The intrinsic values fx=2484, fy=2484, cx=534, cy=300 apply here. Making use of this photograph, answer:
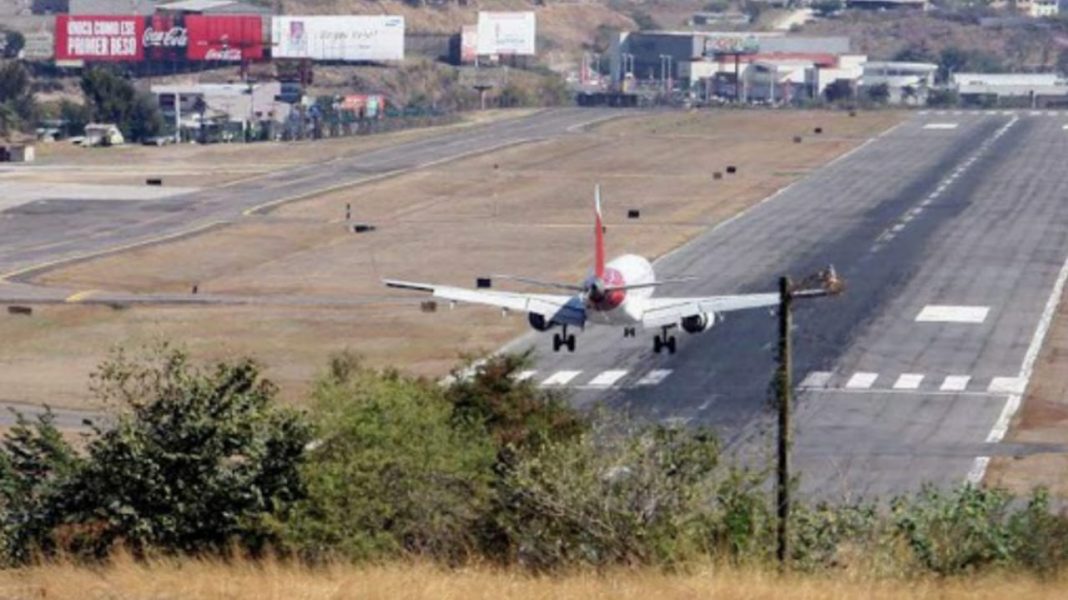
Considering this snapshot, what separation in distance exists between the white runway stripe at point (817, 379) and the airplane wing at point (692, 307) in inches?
109

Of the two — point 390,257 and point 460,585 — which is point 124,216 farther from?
point 460,585

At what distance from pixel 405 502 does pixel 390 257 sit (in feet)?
275

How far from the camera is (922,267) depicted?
381ft

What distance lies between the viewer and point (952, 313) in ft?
328

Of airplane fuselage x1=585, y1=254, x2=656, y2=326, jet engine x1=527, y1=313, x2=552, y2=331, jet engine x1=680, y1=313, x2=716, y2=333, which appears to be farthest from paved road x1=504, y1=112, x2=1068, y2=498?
airplane fuselage x1=585, y1=254, x2=656, y2=326

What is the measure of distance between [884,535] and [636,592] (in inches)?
275

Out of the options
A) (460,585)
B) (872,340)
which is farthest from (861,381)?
(460,585)

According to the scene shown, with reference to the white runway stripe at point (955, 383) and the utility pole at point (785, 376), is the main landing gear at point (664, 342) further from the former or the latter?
the utility pole at point (785, 376)

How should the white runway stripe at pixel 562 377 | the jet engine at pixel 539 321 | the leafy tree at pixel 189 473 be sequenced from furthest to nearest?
1. the jet engine at pixel 539 321
2. the white runway stripe at pixel 562 377
3. the leafy tree at pixel 189 473

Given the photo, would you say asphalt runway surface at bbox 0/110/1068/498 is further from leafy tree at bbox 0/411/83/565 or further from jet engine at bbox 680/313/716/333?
leafy tree at bbox 0/411/83/565

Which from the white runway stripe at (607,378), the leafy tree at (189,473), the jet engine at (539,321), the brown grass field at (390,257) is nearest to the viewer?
the leafy tree at (189,473)

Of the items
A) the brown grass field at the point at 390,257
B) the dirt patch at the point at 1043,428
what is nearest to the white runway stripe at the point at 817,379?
the dirt patch at the point at 1043,428

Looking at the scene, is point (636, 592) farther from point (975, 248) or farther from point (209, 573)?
point (975, 248)

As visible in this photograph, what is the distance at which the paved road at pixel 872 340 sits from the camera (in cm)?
7112
